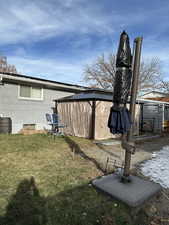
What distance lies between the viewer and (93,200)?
7.14 feet

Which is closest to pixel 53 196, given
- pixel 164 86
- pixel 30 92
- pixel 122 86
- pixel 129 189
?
pixel 129 189

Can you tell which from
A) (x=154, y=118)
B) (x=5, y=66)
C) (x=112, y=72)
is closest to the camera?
(x=154, y=118)

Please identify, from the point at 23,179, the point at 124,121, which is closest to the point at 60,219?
the point at 23,179

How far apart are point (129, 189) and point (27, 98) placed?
7.07 metres

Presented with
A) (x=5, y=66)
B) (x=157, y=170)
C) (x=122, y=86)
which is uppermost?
(x=5, y=66)

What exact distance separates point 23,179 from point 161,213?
239 cm

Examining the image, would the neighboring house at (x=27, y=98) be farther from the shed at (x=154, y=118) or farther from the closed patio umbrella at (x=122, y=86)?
the shed at (x=154, y=118)

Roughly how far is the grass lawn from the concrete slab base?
10 cm

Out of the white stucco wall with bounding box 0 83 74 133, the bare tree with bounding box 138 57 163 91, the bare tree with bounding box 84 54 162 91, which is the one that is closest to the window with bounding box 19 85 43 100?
the white stucco wall with bounding box 0 83 74 133

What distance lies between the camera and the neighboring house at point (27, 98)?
23.4 ft

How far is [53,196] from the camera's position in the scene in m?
2.24

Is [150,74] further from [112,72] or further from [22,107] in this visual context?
[22,107]

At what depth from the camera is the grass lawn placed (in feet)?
5.84

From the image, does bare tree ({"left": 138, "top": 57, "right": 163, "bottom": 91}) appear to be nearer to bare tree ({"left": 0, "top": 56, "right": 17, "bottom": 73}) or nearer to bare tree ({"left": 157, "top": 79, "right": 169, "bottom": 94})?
bare tree ({"left": 157, "top": 79, "right": 169, "bottom": 94})
